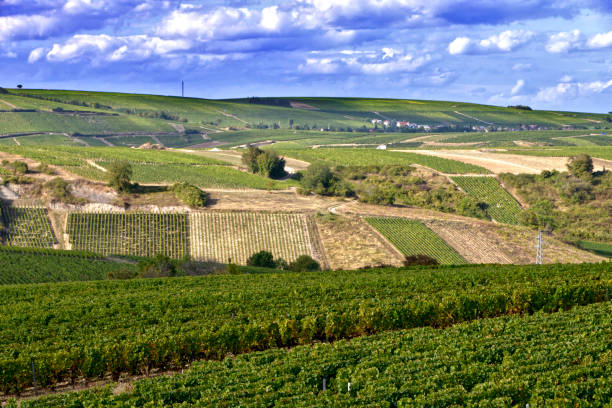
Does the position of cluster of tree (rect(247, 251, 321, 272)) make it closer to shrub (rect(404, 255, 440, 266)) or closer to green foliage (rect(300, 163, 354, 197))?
shrub (rect(404, 255, 440, 266))

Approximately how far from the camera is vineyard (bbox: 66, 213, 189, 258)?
71438 mm

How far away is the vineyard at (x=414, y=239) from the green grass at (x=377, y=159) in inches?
1334

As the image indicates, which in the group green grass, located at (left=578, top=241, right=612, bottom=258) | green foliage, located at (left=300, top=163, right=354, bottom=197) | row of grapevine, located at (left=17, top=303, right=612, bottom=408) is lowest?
green grass, located at (left=578, top=241, right=612, bottom=258)

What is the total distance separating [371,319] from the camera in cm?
2944

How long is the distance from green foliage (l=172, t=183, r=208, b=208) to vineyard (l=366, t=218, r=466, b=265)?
23.0 meters

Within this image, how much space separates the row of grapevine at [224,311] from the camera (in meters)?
25.6

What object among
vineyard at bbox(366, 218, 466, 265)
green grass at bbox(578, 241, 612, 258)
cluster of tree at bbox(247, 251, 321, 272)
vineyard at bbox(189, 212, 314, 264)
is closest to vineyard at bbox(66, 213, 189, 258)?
vineyard at bbox(189, 212, 314, 264)

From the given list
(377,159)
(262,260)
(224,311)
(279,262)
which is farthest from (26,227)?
(377,159)

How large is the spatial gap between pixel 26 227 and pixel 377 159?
7021 cm

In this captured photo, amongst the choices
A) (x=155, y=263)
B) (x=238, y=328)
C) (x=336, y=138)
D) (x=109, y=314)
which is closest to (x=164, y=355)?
(x=238, y=328)

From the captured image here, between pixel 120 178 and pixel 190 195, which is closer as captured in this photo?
pixel 190 195

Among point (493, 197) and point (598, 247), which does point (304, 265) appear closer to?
point (598, 247)

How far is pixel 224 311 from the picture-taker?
32719mm

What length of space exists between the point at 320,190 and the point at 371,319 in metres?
65.9
